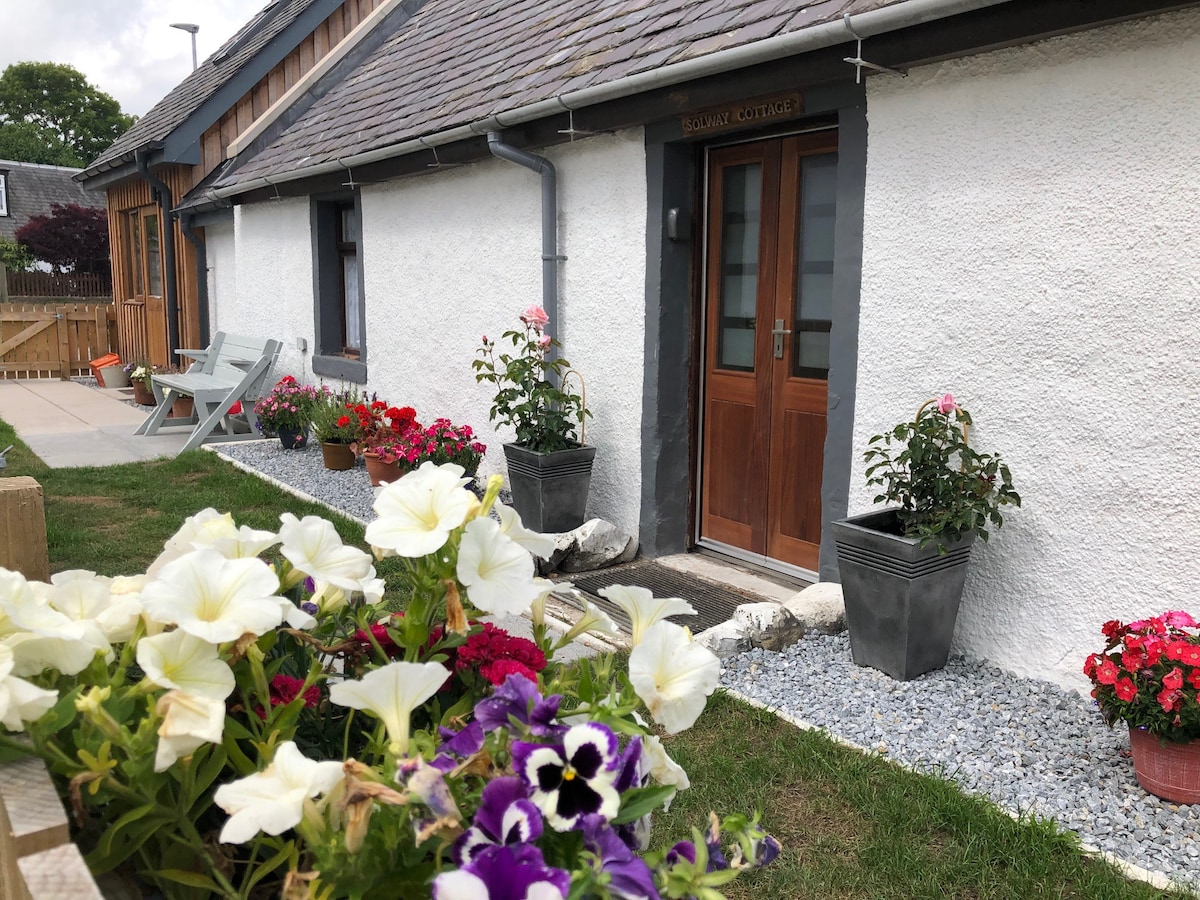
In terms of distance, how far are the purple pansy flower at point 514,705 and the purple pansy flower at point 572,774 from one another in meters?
0.05

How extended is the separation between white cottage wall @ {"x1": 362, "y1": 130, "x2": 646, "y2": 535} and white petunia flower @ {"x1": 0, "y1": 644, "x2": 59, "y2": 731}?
4.91 metres

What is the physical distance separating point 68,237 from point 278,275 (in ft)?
92.6

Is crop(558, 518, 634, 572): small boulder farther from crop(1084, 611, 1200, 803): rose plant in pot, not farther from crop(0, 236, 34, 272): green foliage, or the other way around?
crop(0, 236, 34, 272): green foliage

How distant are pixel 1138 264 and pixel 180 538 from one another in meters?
3.39

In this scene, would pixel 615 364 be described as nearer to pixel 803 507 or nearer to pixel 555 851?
pixel 803 507

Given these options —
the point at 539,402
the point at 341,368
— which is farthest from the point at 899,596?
the point at 341,368

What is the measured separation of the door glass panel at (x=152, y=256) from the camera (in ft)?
47.8

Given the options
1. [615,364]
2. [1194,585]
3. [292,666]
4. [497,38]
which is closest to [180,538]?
[292,666]

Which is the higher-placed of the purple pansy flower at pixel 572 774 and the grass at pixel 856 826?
the purple pansy flower at pixel 572 774

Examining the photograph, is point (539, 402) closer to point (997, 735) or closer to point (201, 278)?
point (997, 735)

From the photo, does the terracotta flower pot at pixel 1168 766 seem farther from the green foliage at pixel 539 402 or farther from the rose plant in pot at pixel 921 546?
the green foliage at pixel 539 402

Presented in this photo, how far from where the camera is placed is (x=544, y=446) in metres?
5.85

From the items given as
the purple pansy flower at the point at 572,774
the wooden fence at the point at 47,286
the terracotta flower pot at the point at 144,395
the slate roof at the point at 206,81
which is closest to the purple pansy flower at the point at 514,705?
the purple pansy flower at the point at 572,774

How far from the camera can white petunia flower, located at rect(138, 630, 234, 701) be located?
3.10 ft
